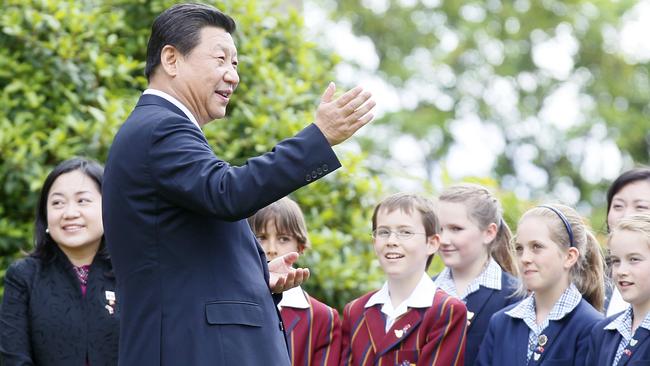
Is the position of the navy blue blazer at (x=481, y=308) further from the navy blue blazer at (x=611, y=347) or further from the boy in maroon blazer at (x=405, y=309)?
the navy blue blazer at (x=611, y=347)

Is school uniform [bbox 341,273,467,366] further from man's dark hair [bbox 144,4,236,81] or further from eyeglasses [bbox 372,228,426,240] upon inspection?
man's dark hair [bbox 144,4,236,81]

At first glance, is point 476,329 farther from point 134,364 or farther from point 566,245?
point 134,364

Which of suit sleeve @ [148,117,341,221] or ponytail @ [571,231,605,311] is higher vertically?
suit sleeve @ [148,117,341,221]

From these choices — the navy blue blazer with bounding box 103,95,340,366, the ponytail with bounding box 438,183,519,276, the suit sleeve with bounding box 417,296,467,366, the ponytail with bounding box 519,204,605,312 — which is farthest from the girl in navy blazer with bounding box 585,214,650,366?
the navy blue blazer with bounding box 103,95,340,366

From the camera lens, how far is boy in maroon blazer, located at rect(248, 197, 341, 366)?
486 cm

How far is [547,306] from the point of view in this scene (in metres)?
4.71

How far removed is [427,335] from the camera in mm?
4738

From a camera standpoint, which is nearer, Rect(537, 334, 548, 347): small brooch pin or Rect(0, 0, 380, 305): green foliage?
Rect(537, 334, 548, 347): small brooch pin

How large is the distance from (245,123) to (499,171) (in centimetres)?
1199

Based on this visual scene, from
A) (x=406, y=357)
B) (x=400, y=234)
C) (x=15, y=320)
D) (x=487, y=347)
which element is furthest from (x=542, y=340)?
(x=15, y=320)

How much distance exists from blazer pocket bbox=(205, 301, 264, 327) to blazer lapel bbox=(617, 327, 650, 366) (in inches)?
66.2

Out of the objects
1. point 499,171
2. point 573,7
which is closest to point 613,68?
point 573,7

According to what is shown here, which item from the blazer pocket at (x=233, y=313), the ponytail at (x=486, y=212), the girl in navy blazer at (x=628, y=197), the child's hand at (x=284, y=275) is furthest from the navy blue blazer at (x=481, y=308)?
the blazer pocket at (x=233, y=313)

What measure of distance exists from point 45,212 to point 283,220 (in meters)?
1.14
